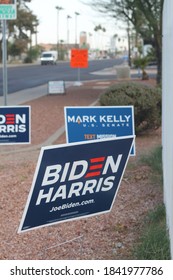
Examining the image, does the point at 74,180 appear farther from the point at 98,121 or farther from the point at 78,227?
the point at 98,121

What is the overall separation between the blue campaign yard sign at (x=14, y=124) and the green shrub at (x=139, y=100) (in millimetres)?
4289

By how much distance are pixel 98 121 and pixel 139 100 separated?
15.9 feet

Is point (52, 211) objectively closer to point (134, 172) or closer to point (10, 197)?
point (10, 197)

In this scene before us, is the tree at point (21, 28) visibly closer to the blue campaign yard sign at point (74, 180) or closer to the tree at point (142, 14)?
the tree at point (142, 14)

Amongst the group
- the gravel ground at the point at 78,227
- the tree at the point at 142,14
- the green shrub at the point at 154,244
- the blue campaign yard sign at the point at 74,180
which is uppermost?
the tree at the point at 142,14

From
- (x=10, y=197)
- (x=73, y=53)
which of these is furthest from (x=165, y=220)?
(x=73, y=53)

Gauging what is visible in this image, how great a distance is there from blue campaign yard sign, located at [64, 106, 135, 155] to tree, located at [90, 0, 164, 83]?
16.3m

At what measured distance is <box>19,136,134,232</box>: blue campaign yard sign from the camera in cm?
463

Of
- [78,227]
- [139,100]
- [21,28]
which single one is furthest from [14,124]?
[21,28]

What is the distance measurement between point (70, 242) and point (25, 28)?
319 ft

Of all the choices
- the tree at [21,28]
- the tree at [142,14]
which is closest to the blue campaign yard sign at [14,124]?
the tree at [142,14]

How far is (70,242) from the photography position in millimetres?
5879

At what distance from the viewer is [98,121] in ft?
23.5

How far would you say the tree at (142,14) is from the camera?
2356cm
